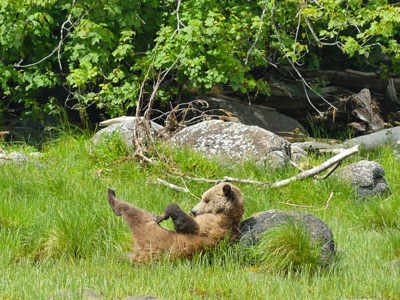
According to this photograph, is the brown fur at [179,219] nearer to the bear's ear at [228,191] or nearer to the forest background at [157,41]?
the bear's ear at [228,191]

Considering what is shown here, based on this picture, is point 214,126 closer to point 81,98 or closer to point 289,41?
point 289,41

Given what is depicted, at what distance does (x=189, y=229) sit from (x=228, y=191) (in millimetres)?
511

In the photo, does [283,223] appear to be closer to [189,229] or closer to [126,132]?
[189,229]

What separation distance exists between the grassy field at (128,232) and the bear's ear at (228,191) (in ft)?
1.52

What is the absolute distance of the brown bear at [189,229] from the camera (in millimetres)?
5410

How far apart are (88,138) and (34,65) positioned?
237 cm

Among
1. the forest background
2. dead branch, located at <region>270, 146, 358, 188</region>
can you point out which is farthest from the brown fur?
the forest background

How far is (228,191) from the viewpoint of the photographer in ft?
18.5

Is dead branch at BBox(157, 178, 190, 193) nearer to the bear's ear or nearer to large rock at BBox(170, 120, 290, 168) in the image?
large rock at BBox(170, 120, 290, 168)

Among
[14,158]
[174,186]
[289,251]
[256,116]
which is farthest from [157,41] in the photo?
[289,251]

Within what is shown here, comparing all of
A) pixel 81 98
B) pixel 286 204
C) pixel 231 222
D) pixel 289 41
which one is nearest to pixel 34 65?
pixel 81 98

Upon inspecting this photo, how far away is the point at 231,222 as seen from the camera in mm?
5750

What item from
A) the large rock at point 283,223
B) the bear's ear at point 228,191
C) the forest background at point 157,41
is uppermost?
the forest background at point 157,41

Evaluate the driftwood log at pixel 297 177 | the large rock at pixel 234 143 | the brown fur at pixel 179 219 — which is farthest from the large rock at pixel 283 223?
the large rock at pixel 234 143
